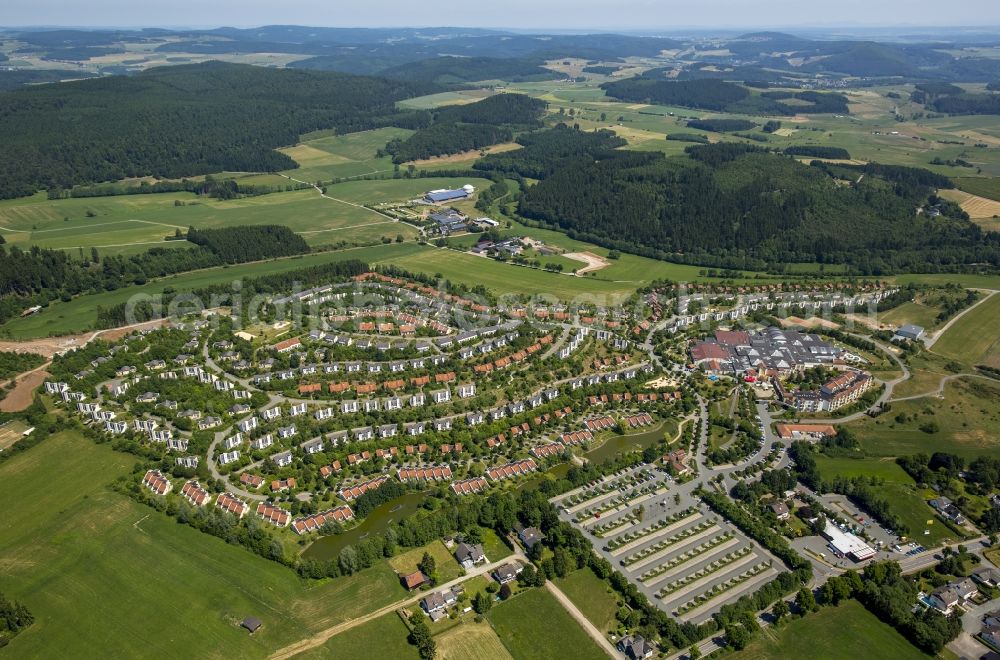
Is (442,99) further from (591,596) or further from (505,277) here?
(591,596)

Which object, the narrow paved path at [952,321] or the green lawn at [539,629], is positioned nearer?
the green lawn at [539,629]

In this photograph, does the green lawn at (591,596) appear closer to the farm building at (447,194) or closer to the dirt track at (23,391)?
the dirt track at (23,391)

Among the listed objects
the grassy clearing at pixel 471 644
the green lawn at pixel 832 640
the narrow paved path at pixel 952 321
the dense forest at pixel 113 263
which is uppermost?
the dense forest at pixel 113 263

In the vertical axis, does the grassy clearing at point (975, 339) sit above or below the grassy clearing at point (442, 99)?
below

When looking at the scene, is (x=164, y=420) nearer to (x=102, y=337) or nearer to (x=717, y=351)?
(x=102, y=337)

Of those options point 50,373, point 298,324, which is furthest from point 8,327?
point 298,324

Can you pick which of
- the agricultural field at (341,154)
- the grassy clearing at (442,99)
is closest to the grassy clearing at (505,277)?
the agricultural field at (341,154)
